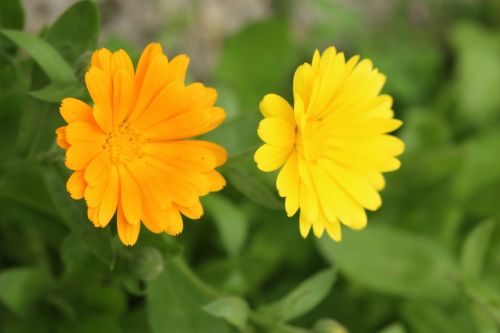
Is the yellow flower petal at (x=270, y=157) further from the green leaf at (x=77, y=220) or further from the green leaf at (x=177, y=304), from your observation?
the green leaf at (x=177, y=304)

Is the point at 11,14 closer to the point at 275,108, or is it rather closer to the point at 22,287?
the point at 22,287

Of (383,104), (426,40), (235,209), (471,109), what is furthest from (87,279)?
(426,40)

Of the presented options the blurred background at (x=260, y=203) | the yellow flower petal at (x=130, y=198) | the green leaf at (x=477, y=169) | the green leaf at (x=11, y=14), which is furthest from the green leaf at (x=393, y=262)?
the green leaf at (x=11, y=14)

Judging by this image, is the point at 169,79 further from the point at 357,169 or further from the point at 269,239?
the point at 269,239

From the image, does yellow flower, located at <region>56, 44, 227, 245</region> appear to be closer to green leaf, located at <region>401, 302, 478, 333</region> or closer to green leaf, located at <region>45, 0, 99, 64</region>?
green leaf, located at <region>45, 0, 99, 64</region>

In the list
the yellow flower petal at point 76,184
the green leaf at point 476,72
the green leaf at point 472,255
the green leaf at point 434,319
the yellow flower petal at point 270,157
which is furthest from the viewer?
the green leaf at point 476,72

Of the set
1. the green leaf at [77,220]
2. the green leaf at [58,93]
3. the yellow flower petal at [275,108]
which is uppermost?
the yellow flower petal at [275,108]

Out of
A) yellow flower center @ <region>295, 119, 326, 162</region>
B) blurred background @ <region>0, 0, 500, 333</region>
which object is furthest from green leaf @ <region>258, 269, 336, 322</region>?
yellow flower center @ <region>295, 119, 326, 162</region>
